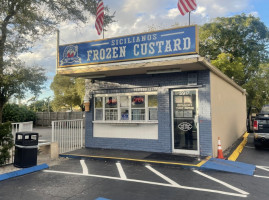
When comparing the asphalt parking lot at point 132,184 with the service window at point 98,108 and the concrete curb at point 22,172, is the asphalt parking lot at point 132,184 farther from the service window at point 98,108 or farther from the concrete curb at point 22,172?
the service window at point 98,108

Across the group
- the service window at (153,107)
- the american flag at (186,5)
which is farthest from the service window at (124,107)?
the american flag at (186,5)

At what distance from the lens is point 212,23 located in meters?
31.3

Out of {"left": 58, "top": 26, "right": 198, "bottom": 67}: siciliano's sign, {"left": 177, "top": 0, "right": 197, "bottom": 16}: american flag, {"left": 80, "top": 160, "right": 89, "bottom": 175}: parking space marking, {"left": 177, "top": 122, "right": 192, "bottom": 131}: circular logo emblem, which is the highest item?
{"left": 177, "top": 0, "right": 197, "bottom": 16}: american flag

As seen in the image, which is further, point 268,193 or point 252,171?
point 252,171

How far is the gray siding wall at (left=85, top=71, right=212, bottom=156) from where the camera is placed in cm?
799

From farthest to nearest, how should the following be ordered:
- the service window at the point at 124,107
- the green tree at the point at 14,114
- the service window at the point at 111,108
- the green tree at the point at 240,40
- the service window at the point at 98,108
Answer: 1. the green tree at the point at 240,40
2. the green tree at the point at 14,114
3. the service window at the point at 98,108
4. the service window at the point at 111,108
5. the service window at the point at 124,107

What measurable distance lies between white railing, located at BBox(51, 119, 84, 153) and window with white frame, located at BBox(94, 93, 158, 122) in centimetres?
104

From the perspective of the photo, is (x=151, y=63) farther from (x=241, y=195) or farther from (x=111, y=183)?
(x=241, y=195)

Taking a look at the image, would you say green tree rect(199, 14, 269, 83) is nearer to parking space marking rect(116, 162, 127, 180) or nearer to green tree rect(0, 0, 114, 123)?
green tree rect(0, 0, 114, 123)

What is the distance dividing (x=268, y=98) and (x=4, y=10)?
30.1 m

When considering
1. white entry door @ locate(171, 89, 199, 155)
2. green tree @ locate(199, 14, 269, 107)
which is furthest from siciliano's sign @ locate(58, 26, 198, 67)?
green tree @ locate(199, 14, 269, 107)

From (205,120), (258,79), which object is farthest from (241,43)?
(205,120)

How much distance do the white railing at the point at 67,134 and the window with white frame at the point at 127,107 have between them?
1045 millimetres

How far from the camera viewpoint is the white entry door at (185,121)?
8227mm
